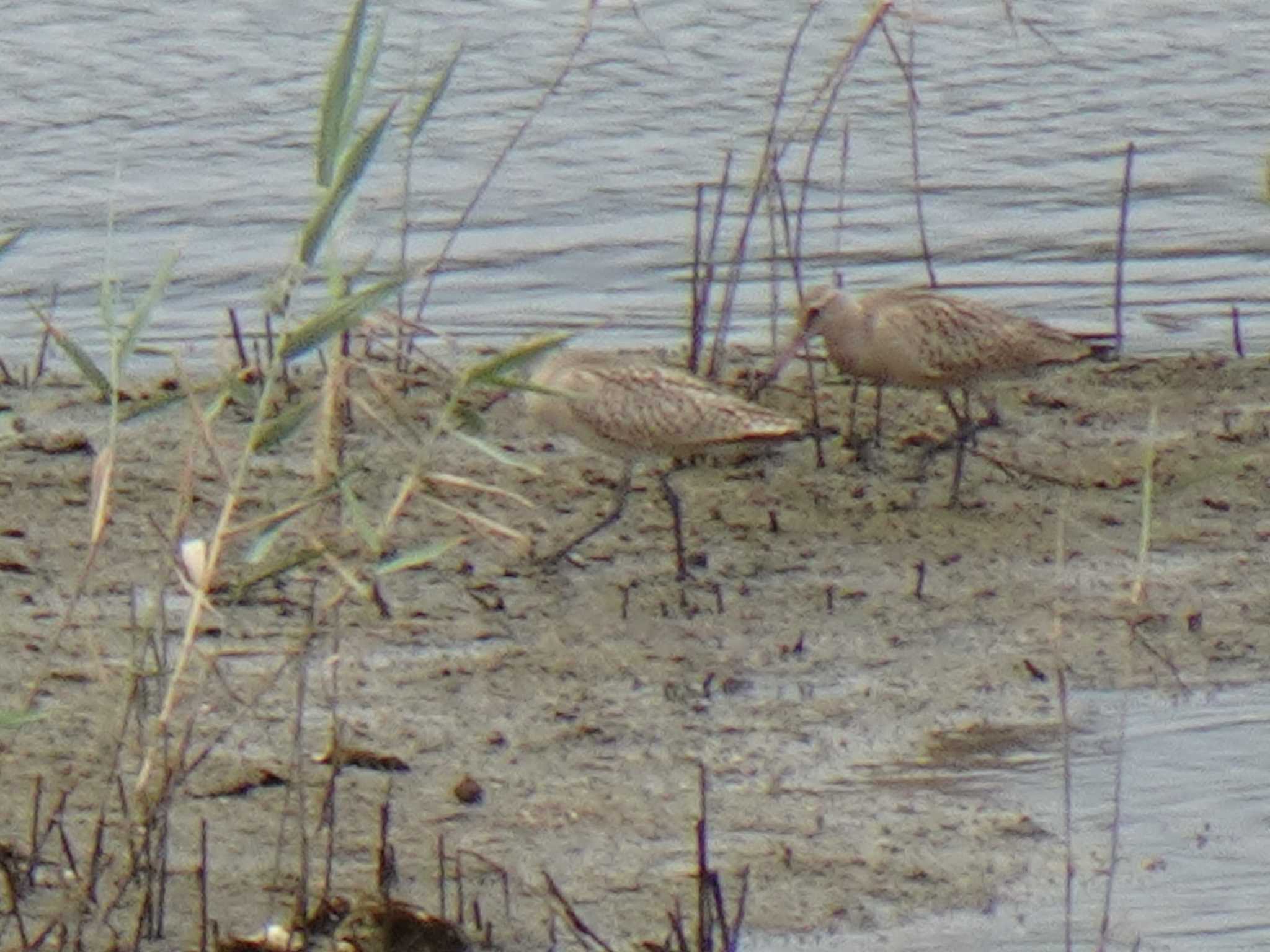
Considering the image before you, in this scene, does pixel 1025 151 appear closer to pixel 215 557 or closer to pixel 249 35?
pixel 249 35

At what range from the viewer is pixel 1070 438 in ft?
28.8

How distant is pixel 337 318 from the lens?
518cm

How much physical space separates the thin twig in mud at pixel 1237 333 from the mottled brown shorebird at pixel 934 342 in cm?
89

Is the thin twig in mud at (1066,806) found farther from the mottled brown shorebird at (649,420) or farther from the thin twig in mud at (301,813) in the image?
the mottled brown shorebird at (649,420)

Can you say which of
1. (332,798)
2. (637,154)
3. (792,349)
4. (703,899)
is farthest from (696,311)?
(703,899)

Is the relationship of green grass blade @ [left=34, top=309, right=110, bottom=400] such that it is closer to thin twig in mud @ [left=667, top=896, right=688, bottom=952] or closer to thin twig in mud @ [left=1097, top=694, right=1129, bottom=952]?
thin twig in mud @ [left=667, top=896, right=688, bottom=952]

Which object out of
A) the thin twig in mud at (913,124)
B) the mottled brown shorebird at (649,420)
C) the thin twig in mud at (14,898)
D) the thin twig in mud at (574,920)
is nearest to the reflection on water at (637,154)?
the thin twig in mud at (913,124)

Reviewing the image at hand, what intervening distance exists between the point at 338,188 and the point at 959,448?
333cm

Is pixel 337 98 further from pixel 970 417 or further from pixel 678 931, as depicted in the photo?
pixel 970 417

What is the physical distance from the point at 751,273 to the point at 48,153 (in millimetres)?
2608

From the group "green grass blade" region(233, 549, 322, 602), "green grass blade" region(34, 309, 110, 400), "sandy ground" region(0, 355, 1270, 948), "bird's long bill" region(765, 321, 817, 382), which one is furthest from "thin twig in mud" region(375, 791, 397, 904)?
"bird's long bill" region(765, 321, 817, 382)

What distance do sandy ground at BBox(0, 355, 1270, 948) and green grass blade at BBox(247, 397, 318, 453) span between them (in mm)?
141

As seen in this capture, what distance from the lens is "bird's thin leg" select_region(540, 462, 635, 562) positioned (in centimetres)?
774

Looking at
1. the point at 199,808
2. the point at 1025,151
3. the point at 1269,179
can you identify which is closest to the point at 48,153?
the point at 1025,151
